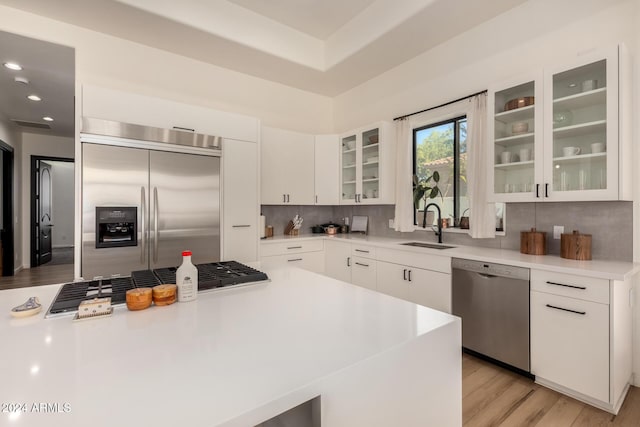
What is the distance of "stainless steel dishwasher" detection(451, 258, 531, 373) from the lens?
2215 mm

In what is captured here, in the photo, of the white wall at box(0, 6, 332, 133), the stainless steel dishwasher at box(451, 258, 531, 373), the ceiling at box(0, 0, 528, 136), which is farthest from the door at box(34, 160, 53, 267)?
the stainless steel dishwasher at box(451, 258, 531, 373)

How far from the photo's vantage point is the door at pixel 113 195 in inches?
96.0

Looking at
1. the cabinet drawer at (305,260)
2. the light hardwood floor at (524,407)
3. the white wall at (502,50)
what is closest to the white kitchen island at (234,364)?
the light hardwood floor at (524,407)

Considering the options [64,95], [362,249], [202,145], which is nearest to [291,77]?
[202,145]

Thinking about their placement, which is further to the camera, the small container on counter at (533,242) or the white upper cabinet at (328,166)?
the white upper cabinet at (328,166)

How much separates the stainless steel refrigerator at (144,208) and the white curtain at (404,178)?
2.04m

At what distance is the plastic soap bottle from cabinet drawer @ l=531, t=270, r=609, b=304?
7.21 ft

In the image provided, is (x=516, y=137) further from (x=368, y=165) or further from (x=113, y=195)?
(x=113, y=195)

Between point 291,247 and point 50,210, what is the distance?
7760 millimetres

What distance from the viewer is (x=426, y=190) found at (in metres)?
3.36

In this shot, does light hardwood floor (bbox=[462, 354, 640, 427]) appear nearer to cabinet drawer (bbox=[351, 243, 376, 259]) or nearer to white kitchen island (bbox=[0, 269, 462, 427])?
white kitchen island (bbox=[0, 269, 462, 427])

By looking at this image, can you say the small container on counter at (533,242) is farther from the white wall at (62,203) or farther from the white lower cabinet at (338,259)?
the white wall at (62,203)

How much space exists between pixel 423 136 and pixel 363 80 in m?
1.21

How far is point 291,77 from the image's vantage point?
404 centimetres
